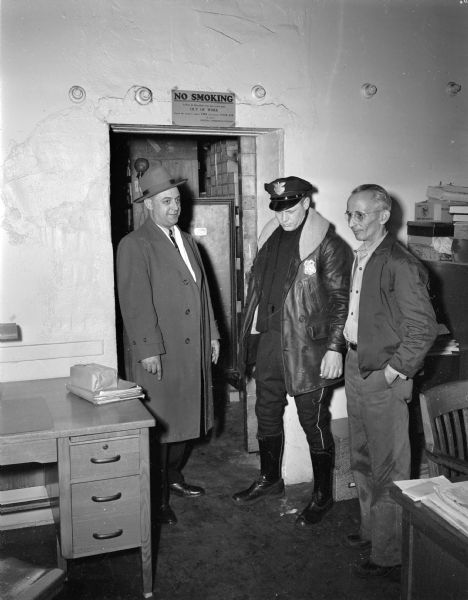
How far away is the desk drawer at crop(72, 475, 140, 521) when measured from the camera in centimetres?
263

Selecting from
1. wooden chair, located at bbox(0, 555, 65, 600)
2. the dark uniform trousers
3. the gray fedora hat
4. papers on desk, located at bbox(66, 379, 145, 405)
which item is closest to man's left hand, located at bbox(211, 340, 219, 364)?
the dark uniform trousers

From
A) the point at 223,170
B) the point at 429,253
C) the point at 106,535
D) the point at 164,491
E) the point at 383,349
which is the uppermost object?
the point at 223,170

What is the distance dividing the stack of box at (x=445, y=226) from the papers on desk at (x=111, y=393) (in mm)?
2202

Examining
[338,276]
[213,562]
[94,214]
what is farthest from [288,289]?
[213,562]

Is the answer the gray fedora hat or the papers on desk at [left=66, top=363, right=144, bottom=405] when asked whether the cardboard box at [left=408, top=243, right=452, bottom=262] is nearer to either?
the gray fedora hat

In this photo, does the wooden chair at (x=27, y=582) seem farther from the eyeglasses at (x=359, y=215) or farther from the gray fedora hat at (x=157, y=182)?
the gray fedora hat at (x=157, y=182)

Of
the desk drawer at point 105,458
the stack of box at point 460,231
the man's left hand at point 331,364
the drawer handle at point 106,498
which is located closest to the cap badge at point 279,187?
the man's left hand at point 331,364

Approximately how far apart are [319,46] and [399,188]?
3.57ft

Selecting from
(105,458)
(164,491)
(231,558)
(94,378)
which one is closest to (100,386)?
(94,378)

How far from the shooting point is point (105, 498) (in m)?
2.66

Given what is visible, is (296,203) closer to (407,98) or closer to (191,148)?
(407,98)

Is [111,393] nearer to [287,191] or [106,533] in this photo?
[106,533]

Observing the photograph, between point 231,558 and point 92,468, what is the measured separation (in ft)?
3.36

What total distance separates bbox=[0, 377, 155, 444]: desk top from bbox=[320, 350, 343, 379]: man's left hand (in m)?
1.07
